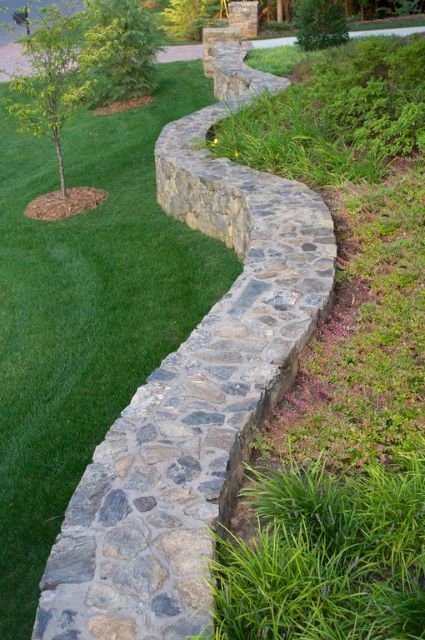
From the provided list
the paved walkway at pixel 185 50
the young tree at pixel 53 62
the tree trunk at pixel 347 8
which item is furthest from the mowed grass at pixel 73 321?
the tree trunk at pixel 347 8

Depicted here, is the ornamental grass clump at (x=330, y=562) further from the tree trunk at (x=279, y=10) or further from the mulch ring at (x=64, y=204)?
the tree trunk at (x=279, y=10)

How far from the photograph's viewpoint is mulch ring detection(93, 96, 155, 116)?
13.1 meters

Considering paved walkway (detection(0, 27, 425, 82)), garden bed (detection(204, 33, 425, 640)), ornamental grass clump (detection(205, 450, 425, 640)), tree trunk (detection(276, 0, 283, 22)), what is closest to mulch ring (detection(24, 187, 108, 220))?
garden bed (detection(204, 33, 425, 640))

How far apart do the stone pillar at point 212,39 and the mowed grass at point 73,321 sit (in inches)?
197

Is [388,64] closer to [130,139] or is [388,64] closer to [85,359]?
[130,139]

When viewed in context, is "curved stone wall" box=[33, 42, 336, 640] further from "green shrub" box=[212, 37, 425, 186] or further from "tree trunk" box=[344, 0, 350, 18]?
"tree trunk" box=[344, 0, 350, 18]

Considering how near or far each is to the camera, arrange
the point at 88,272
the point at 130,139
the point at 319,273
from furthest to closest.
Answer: the point at 130,139
the point at 88,272
the point at 319,273

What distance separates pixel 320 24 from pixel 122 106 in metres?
4.19

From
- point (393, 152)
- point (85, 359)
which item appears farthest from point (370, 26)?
point (85, 359)

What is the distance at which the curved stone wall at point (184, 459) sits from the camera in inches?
110

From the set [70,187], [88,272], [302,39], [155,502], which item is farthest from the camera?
[302,39]

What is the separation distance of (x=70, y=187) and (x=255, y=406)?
659 centimetres

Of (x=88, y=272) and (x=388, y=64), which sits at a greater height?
(x=388, y=64)

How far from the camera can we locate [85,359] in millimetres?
5629
